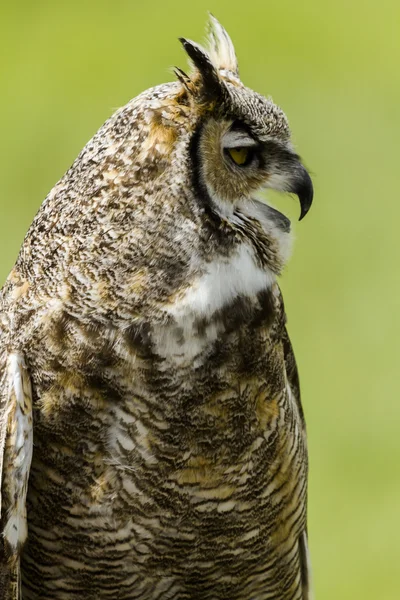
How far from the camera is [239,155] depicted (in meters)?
1.81

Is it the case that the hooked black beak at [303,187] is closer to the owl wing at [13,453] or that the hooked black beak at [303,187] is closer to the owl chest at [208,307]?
the owl chest at [208,307]

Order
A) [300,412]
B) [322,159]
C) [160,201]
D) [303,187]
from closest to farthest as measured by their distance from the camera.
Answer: [160,201], [303,187], [300,412], [322,159]

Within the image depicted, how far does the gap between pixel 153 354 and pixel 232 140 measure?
0.34 metres

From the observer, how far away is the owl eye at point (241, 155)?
179cm

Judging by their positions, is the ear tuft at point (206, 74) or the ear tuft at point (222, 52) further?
the ear tuft at point (222, 52)

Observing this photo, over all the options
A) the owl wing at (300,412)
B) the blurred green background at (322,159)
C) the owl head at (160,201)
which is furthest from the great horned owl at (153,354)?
the blurred green background at (322,159)

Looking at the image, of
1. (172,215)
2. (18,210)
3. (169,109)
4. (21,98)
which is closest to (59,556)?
(172,215)

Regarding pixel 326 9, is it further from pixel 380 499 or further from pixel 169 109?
pixel 169 109

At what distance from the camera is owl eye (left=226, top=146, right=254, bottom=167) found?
1.79 meters

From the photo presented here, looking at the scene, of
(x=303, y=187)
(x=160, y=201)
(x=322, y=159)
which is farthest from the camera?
(x=322, y=159)

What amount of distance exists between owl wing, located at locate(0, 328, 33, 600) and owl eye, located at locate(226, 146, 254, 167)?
1.47 ft

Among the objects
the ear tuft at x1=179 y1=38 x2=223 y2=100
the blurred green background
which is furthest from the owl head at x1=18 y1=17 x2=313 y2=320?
the blurred green background

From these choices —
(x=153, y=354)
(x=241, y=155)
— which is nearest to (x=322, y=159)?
(x=241, y=155)

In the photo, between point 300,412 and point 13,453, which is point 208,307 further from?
point 300,412
